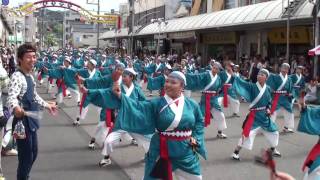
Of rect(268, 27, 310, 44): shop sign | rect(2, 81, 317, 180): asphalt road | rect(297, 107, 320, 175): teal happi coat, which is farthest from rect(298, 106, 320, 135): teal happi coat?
rect(268, 27, 310, 44): shop sign

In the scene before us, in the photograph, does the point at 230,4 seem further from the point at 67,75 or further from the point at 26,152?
the point at 26,152

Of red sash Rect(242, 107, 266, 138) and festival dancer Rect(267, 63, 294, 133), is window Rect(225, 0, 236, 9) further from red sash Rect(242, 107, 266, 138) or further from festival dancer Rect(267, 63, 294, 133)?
red sash Rect(242, 107, 266, 138)

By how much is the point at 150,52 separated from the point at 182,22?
12389mm

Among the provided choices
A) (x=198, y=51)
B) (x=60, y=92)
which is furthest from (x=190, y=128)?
(x=198, y=51)

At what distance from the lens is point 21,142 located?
5.40 metres

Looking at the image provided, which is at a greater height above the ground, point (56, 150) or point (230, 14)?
A: point (230, 14)

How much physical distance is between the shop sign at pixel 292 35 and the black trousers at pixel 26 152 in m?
16.6

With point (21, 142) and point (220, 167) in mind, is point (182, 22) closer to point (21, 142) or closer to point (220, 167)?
point (220, 167)

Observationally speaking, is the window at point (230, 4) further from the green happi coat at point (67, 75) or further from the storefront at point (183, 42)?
the green happi coat at point (67, 75)

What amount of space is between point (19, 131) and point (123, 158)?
Answer: 3.24 metres

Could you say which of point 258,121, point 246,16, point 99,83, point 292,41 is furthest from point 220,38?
point 258,121

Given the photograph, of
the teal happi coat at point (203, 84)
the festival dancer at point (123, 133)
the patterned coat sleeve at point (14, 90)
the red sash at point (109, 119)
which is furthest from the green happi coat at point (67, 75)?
the patterned coat sleeve at point (14, 90)

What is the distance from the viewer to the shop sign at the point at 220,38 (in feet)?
87.5

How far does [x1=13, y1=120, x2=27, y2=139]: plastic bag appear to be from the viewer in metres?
5.24
